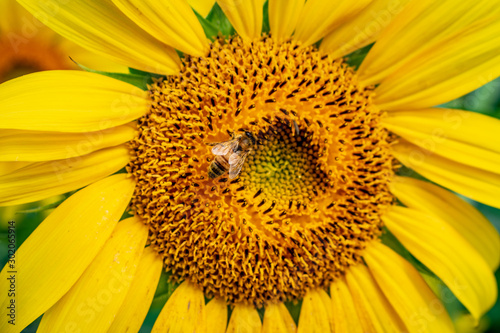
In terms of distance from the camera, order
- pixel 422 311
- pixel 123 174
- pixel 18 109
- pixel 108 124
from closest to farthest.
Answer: pixel 18 109 → pixel 108 124 → pixel 123 174 → pixel 422 311

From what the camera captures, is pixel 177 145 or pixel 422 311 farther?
pixel 422 311

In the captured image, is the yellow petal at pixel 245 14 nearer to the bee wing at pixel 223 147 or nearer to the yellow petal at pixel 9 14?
the bee wing at pixel 223 147

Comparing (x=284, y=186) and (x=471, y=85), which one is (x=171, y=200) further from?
(x=471, y=85)

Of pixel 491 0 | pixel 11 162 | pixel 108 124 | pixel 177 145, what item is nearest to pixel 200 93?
pixel 177 145

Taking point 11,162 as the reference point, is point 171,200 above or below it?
below

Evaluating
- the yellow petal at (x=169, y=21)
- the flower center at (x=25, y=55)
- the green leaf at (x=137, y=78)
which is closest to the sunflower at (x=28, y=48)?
the flower center at (x=25, y=55)

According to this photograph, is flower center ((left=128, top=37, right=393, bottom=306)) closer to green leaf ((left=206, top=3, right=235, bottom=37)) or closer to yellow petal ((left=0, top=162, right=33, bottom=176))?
green leaf ((left=206, top=3, right=235, bottom=37))
